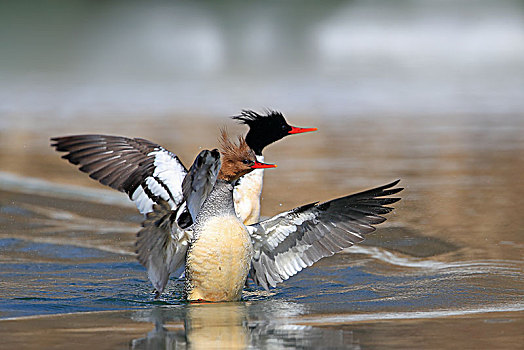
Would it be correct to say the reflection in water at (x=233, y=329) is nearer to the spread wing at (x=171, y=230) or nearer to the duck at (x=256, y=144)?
Answer: the spread wing at (x=171, y=230)

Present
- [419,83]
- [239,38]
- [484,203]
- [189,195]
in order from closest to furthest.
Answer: [189,195] < [484,203] < [419,83] < [239,38]

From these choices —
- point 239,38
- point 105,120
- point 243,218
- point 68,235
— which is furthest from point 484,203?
point 239,38

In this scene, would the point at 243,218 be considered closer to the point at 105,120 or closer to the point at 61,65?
the point at 105,120

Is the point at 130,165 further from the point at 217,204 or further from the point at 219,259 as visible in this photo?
the point at 219,259

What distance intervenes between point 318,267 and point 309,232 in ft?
3.62

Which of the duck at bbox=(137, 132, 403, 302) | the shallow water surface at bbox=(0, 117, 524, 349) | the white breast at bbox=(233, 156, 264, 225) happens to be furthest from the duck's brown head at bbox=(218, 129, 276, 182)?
the white breast at bbox=(233, 156, 264, 225)

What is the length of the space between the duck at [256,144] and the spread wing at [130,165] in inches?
48.9

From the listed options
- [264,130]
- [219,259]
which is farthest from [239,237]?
[264,130]

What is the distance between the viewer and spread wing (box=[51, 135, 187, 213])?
7.89 metres

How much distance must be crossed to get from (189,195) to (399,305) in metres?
1.58

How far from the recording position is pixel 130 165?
8.15 metres

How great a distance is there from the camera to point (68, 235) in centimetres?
1010

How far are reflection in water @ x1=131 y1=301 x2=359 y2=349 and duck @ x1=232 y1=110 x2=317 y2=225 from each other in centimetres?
198

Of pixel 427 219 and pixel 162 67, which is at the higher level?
pixel 162 67
